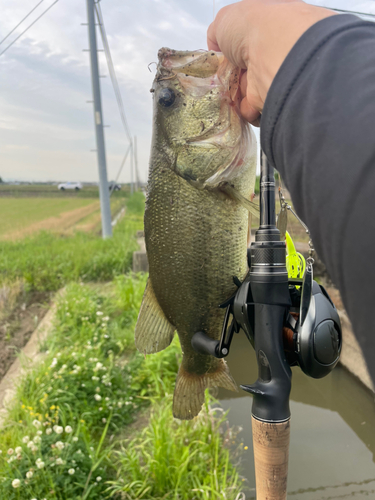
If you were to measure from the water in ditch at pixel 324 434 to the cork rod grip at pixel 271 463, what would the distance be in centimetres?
263

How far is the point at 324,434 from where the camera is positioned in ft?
13.3

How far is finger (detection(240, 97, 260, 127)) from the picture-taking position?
113cm

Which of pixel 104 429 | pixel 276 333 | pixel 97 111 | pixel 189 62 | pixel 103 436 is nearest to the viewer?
pixel 276 333

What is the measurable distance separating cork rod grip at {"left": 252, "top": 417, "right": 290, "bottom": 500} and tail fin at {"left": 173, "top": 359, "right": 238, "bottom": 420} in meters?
0.31

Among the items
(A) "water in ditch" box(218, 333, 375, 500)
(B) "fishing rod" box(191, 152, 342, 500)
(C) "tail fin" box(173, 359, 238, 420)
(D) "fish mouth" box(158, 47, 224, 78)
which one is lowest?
(A) "water in ditch" box(218, 333, 375, 500)

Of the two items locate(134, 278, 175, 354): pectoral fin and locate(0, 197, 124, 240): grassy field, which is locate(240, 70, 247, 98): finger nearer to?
locate(134, 278, 175, 354): pectoral fin

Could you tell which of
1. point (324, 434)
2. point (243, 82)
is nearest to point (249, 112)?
point (243, 82)

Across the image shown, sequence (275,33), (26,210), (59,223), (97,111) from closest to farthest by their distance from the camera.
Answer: (275,33), (26,210), (97,111), (59,223)

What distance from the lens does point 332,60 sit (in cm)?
55

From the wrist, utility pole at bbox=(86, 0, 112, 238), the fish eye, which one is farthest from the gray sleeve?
utility pole at bbox=(86, 0, 112, 238)

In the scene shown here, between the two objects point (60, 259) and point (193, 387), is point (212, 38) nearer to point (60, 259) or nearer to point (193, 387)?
point (193, 387)

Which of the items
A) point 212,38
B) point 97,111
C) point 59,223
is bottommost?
point 59,223

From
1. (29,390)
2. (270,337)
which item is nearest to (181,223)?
(270,337)

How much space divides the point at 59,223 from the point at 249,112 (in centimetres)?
757
